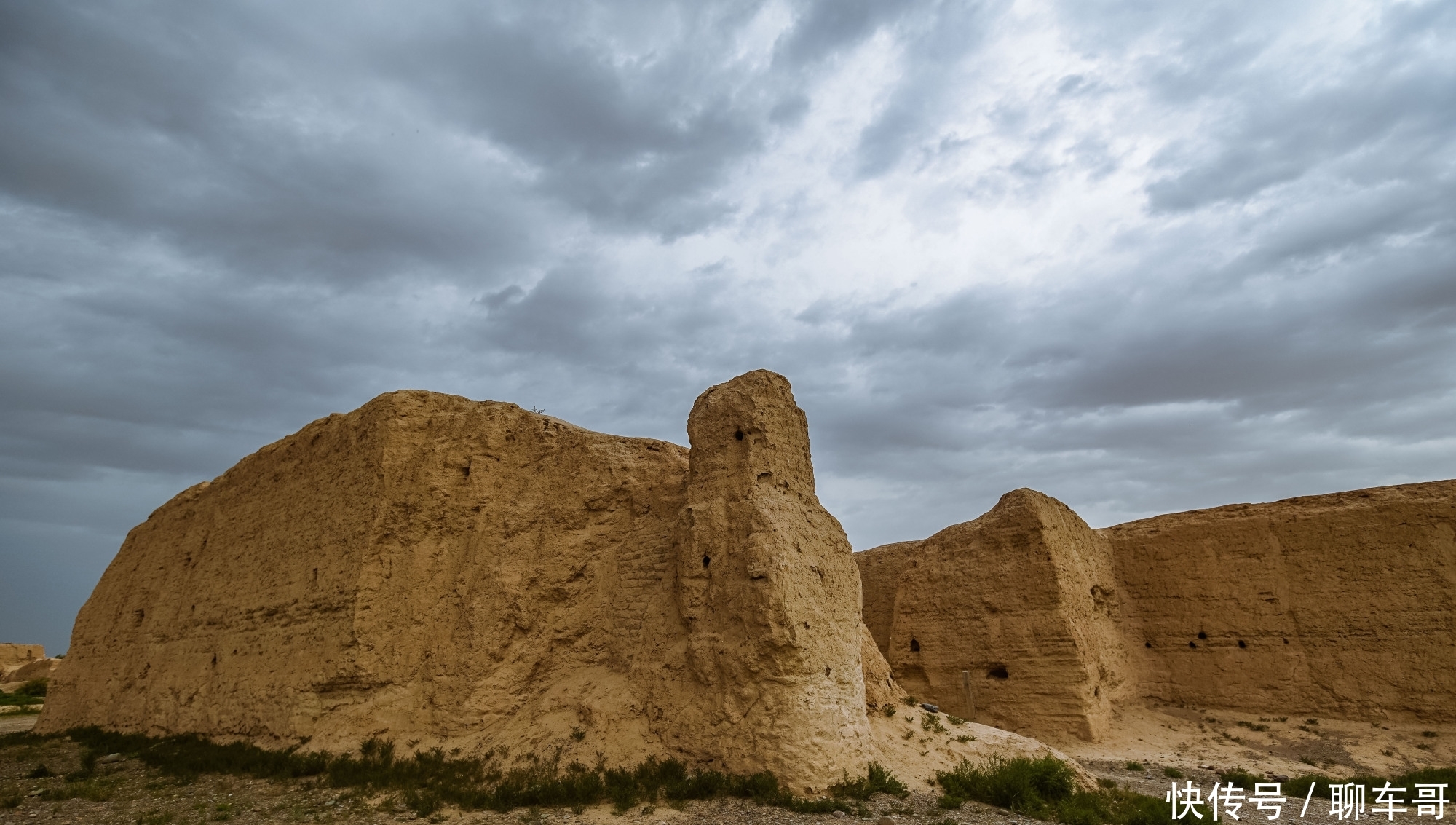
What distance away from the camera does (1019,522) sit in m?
14.3

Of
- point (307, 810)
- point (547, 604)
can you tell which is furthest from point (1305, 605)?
point (307, 810)

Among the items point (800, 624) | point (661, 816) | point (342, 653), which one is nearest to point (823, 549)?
point (800, 624)

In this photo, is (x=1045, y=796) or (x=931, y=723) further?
(x=931, y=723)

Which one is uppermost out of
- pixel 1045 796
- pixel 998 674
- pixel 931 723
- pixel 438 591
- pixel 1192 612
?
pixel 438 591

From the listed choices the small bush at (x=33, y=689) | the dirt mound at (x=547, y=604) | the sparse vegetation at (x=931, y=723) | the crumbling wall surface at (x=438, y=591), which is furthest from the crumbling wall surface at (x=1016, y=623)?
the small bush at (x=33, y=689)

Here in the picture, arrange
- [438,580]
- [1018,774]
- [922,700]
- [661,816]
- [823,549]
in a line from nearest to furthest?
1. [661,816]
2. [1018,774]
3. [823,549]
4. [438,580]
5. [922,700]

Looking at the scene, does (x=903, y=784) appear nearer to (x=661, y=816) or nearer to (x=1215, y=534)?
(x=661, y=816)

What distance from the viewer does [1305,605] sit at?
1394 centimetres

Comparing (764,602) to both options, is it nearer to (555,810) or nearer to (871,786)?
(871,786)

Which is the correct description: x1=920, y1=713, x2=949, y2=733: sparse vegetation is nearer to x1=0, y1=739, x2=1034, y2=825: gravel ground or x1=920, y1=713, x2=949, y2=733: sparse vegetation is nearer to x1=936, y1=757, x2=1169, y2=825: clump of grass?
x1=936, y1=757, x2=1169, y2=825: clump of grass

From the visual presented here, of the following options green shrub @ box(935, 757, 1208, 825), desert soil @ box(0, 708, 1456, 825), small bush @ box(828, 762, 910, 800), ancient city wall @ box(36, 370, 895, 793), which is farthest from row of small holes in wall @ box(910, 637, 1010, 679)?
small bush @ box(828, 762, 910, 800)

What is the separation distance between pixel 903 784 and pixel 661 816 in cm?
280

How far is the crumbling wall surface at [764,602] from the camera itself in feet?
26.4

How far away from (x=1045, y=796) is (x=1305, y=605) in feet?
30.0
